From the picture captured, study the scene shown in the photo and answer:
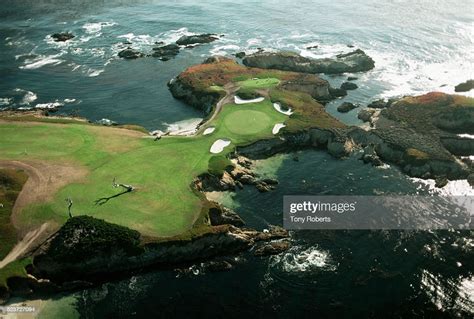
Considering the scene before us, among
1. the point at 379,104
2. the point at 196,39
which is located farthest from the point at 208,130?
the point at 196,39

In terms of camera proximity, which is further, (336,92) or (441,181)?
(336,92)

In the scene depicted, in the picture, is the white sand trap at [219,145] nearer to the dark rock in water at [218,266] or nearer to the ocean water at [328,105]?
the ocean water at [328,105]

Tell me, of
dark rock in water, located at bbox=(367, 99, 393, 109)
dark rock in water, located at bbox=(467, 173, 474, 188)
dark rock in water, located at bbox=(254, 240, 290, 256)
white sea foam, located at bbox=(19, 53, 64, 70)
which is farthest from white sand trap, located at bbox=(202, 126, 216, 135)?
white sea foam, located at bbox=(19, 53, 64, 70)

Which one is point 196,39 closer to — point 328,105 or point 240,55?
point 240,55

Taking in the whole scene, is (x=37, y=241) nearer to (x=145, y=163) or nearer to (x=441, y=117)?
(x=145, y=163)

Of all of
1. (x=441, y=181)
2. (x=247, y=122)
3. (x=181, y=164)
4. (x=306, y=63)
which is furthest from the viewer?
(x=306, y=63)

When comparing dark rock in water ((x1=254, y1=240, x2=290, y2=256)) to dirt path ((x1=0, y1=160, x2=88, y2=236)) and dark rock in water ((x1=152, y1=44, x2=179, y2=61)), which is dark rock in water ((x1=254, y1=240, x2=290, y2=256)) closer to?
dirt path ((x1=0, y1=160, x2=88, y2=236))
